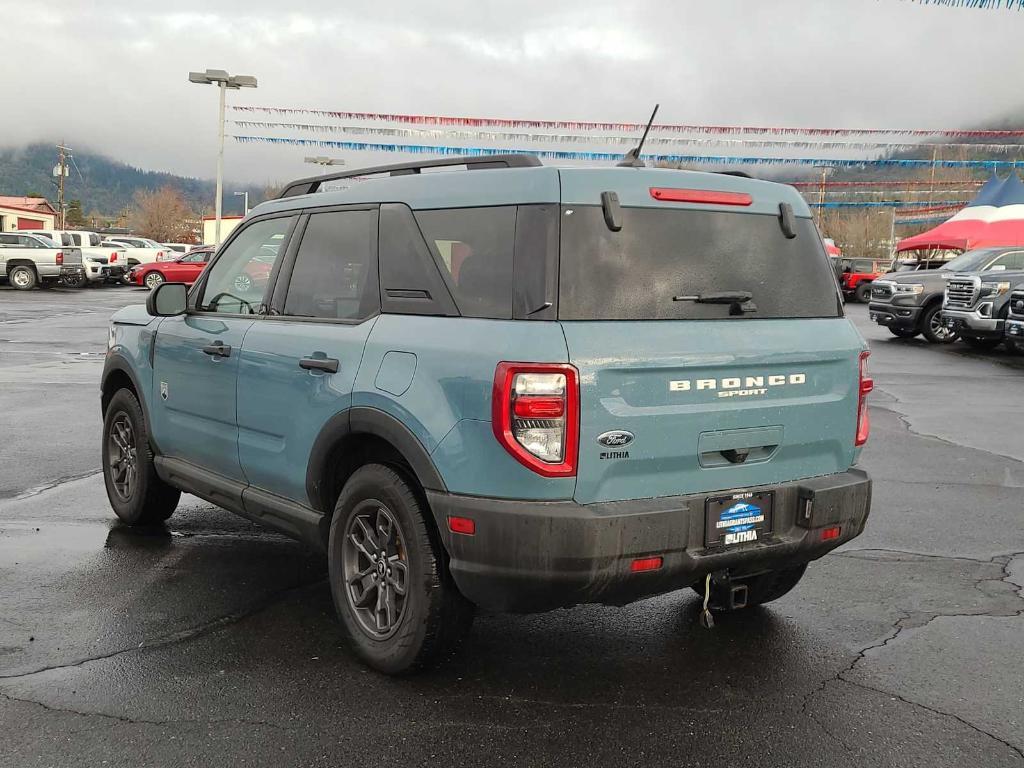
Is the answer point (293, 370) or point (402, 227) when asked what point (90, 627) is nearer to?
point (293, 370)

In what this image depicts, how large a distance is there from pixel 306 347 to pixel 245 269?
43.1 inches

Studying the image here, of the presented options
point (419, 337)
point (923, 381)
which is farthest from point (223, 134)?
point (419, 337)

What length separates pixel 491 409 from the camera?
327 cm

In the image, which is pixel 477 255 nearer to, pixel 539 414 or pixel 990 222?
pixel 539 414

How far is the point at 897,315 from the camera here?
2094cm

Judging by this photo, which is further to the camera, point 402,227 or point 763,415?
point 402,227

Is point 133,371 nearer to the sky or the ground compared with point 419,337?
nearer to the ground

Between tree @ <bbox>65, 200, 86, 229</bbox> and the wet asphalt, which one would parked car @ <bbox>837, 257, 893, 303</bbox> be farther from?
tree @ <bbox>65, 200, 86, 229</bbox>

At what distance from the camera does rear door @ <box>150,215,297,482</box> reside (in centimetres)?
472

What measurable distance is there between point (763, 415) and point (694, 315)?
451mm

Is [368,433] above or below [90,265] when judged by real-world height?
below

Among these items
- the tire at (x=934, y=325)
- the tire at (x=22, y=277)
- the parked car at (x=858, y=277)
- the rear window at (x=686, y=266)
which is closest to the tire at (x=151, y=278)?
the tire at (x=22, y=277)

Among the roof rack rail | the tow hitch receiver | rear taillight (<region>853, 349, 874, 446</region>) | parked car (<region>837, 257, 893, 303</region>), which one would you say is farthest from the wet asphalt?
parked car (<region>837, 257, 893, 303</region>)

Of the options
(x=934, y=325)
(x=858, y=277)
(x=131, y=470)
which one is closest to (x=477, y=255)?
(x=131, y=470)
